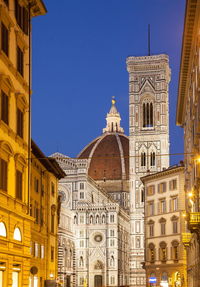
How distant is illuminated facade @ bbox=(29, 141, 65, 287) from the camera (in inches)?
1746

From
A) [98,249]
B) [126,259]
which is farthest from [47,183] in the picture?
[126,259]

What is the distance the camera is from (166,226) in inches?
2872

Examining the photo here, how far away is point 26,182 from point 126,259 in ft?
372

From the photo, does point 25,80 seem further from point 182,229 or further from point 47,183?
point 182,229

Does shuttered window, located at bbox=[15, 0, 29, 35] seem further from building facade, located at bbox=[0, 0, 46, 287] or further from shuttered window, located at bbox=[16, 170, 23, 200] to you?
shuttered window, located at bbox=[16, 170, 23, 200]

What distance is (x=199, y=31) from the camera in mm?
31266

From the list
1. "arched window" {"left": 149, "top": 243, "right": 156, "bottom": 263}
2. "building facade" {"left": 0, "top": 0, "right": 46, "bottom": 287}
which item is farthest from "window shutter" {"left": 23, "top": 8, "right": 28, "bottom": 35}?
"arched window" {"left": 149, "top": 243, "right": 156, "bottom": 263}

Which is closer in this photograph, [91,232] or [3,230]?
[3,230]

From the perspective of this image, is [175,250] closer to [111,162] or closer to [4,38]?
[4,38]

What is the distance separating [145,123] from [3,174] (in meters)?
107

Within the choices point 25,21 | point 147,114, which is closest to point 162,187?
point 25,21

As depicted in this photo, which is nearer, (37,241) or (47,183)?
(37,241)

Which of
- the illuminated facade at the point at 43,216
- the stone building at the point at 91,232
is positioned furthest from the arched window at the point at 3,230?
the stone building at the point at 91,232

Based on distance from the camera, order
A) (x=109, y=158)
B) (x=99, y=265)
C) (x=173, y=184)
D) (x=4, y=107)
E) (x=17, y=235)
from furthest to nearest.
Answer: (x=109, y=158), (x=99, y=265), (x=173, y=184), (x=17, y=235), (x=4, y=107)
